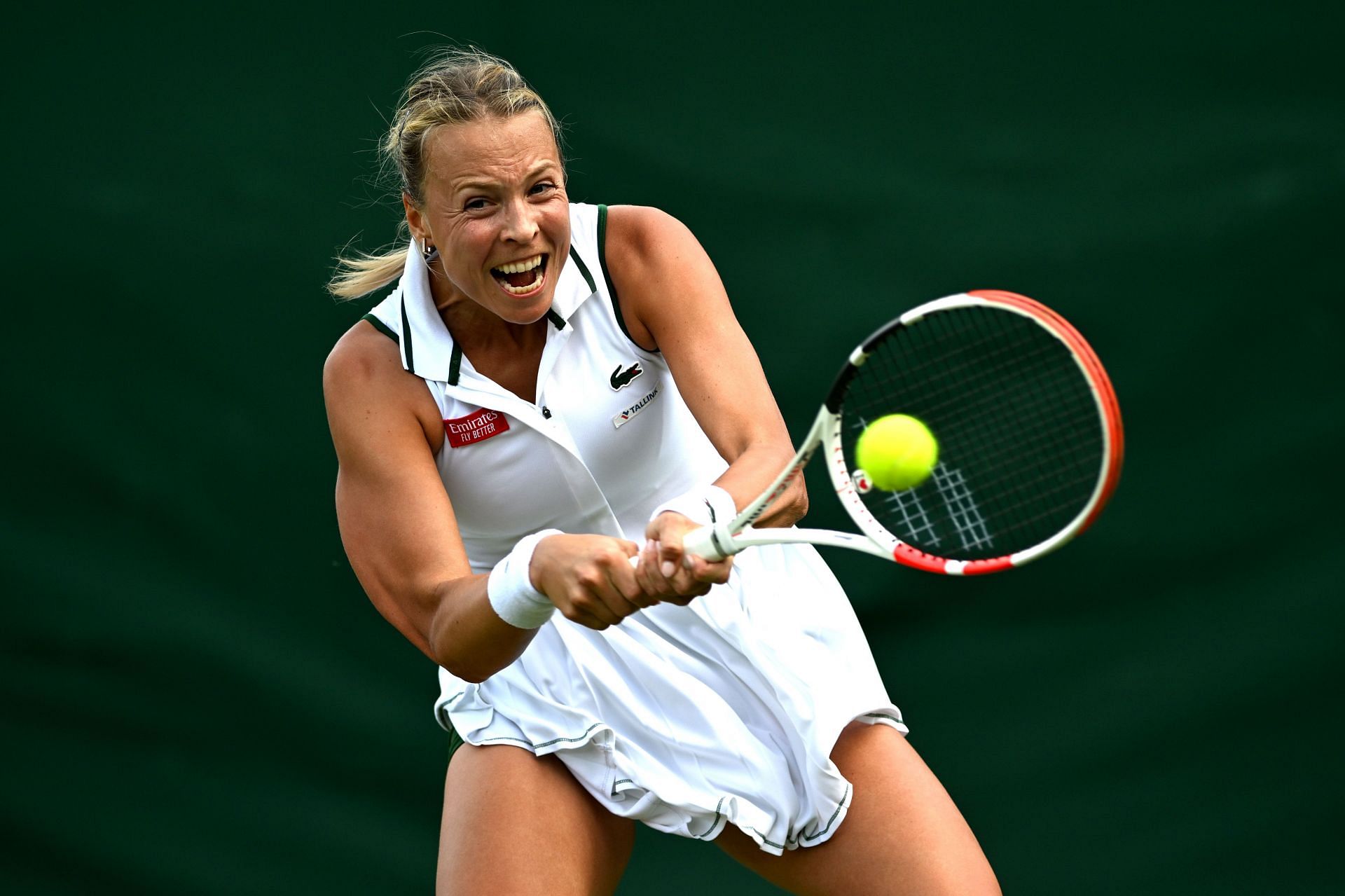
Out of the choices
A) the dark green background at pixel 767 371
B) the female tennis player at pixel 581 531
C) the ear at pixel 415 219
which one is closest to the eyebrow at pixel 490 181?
the female tennis player at pixel 581 531

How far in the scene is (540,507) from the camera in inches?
86.7

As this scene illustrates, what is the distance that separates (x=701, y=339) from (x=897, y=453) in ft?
1.33

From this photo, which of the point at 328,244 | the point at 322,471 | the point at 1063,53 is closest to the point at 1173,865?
the point at 1063,53

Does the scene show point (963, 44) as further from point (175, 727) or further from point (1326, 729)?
point (175, 727)

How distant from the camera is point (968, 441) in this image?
2283mm

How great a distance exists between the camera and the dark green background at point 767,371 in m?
3.12

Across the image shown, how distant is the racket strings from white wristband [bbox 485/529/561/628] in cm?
75

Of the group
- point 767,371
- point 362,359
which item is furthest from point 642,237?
point 767,371

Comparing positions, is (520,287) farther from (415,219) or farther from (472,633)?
(472,633)

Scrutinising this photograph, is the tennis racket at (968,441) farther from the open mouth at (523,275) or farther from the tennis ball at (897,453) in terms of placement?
the open mouth at (523,275)

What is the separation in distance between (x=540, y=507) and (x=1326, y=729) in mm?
1800

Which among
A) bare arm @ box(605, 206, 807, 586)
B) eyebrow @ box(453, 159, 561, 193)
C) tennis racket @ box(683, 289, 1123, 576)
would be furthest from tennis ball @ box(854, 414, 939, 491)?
eyebrow @ box(453, 159, 561, 193)

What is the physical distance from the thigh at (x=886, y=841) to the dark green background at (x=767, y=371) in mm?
1128

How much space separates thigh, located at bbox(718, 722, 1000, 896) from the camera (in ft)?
6.74
